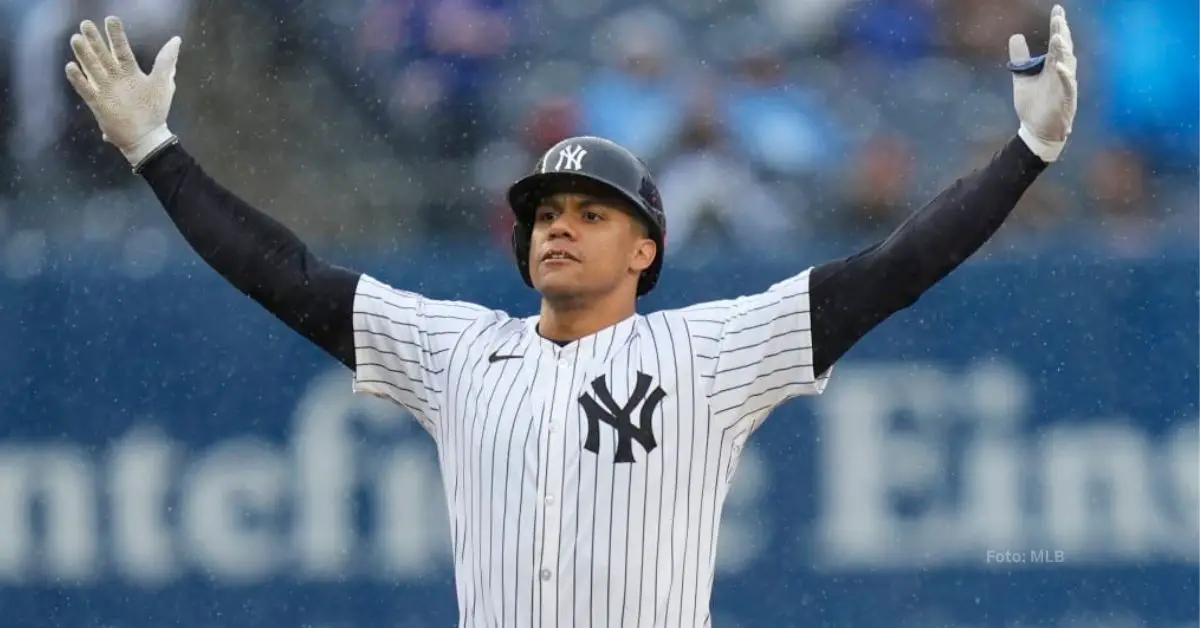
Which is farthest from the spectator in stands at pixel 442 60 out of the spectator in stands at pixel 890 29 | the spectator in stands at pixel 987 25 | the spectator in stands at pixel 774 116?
the spectator in stands at pixel 987 25

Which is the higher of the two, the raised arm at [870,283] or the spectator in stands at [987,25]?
the spectator in stands at [987,25]

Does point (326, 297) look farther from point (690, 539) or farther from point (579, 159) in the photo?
point (690, 539)

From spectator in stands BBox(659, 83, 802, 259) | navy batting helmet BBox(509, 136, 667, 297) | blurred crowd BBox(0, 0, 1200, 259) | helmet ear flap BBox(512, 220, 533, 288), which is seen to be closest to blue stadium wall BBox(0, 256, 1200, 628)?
spectator in stands BBox(659, 83, 802, 259)

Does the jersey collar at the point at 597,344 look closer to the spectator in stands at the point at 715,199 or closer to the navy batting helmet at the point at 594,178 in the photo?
the navy batting helmet at the point at 594,178

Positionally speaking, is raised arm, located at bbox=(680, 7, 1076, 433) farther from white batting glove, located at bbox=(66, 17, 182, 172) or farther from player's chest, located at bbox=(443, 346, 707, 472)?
white batting glove, located at bbox=(66, 17, 182, 172)

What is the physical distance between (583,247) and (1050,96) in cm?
85

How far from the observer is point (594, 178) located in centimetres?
319

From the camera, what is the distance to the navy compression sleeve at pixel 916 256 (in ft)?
9.73

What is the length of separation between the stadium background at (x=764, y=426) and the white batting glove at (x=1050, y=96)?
248 centimetres

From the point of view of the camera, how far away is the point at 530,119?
5879mm

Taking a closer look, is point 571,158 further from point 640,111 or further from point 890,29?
point 890,29

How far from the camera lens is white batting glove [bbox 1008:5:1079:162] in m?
2.95

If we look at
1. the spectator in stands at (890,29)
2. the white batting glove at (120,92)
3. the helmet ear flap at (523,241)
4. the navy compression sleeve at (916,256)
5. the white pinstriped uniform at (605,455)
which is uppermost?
the spectator in stands at (890,29)

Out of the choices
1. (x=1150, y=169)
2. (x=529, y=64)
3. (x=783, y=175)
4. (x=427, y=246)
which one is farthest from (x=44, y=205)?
(x=1150, y=169)
